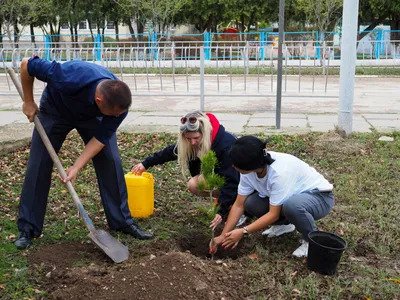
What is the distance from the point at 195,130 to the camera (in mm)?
3625

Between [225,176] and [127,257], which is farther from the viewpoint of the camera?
[225,176]

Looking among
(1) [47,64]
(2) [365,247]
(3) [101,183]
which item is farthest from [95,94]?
(2) [365,247]

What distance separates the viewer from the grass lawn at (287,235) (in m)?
3.08

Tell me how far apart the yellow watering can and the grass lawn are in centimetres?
11

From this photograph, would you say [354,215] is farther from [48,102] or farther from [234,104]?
[234,104]

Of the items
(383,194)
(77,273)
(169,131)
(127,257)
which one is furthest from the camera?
(169,131)

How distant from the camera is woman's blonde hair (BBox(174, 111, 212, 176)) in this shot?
11.9ft

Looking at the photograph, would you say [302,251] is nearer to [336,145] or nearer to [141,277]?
[141,277]

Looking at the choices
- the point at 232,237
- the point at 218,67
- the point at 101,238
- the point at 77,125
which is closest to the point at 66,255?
the point at 101,238

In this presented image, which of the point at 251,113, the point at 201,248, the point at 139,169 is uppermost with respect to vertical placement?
the point at 139,169

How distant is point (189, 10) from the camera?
30156 millimetres

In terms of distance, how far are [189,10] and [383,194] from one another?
27116 mm

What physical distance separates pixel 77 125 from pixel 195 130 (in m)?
0.86

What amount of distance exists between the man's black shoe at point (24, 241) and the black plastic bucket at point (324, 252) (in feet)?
6.59
